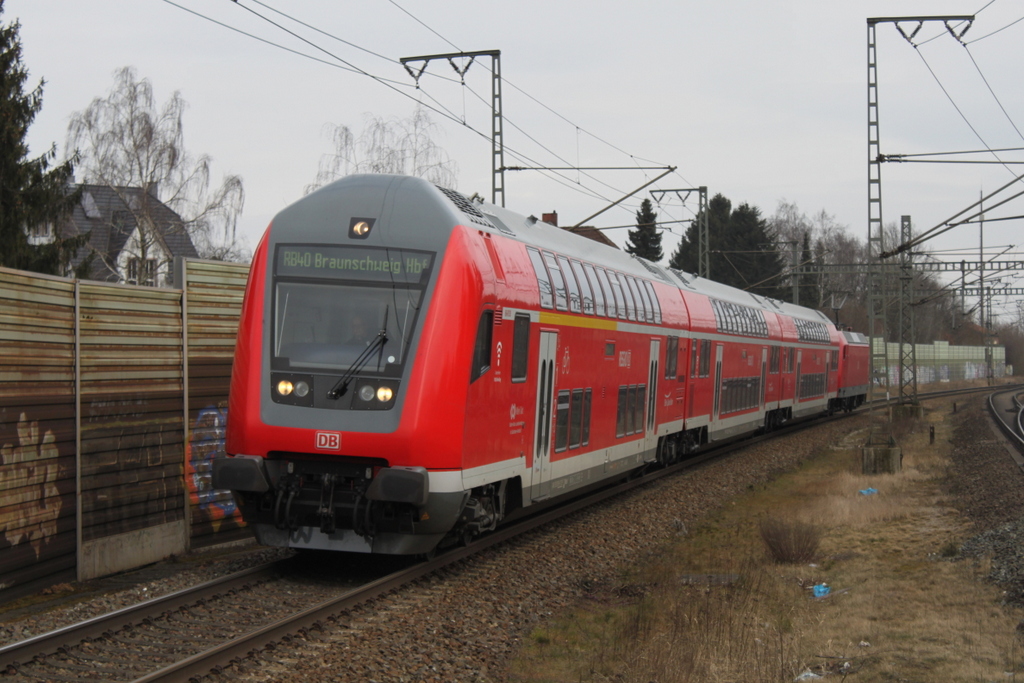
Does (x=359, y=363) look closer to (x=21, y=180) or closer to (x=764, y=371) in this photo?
(x=21, y=180)

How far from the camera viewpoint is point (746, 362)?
25.2m

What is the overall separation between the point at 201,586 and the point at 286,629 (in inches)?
55.4

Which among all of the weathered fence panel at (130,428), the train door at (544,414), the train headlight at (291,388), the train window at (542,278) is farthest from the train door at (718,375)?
the train headlight at (291,388)

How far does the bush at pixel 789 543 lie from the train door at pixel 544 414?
255cm

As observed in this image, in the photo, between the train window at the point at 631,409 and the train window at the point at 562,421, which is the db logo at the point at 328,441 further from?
the train window at the point at 631,409

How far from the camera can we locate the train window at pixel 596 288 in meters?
13.9

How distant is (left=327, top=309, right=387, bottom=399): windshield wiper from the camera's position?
360 inches

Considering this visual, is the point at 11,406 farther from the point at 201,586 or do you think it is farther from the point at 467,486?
the point at 467,486

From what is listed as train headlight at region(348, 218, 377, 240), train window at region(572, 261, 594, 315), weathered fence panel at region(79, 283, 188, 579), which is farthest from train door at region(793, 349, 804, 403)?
train headlight at region(348, 218, 377, 240)

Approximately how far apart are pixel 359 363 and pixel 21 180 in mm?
18353

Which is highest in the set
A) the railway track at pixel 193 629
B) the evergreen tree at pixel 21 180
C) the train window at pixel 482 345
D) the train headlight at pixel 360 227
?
the evergreen tree at pixel 21 180

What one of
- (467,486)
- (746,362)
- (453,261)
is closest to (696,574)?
(467,486)

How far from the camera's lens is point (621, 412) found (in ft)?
50.8

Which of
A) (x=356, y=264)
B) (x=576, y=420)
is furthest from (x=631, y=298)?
(x=356, y=264)
